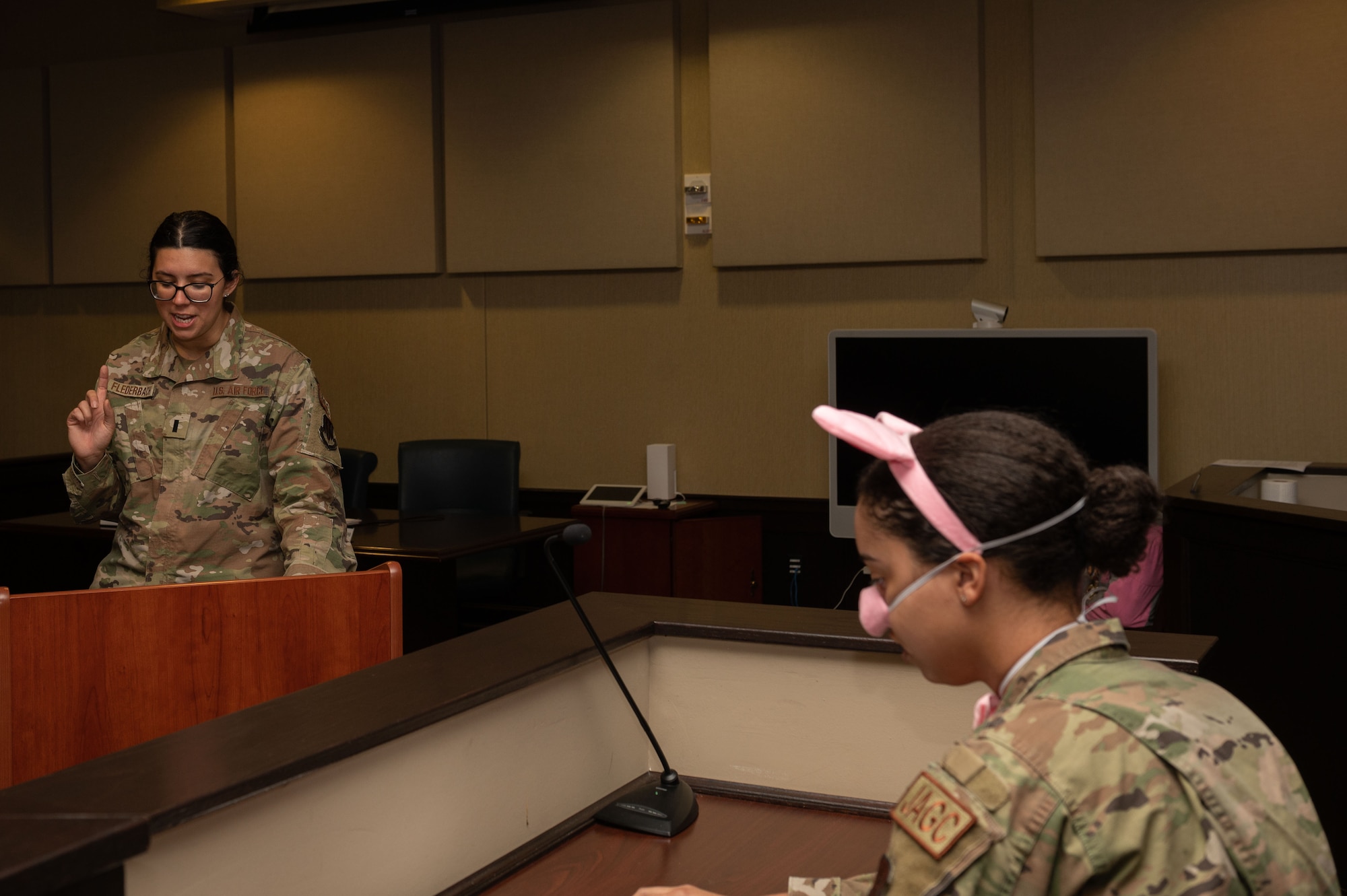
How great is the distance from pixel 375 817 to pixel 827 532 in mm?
3669

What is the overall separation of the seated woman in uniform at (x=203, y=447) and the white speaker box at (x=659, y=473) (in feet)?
8.36

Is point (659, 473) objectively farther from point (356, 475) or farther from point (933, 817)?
point (933, 817)

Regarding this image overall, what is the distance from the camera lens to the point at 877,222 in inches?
184

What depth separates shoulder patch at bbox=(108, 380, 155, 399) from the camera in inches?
92.0

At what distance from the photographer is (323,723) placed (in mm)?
1315

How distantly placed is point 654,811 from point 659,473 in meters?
3.23

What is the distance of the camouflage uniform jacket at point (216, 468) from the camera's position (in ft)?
7.49

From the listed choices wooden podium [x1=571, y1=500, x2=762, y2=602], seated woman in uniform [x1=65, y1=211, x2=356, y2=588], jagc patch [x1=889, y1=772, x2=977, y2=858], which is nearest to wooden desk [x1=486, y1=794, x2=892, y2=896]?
jagc patch [x1=889, y1=772, x2=977, y2=858]

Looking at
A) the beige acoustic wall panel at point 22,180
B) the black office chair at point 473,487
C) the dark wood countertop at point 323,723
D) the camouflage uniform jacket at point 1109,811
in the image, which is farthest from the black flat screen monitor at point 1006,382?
the beige acoustic wall panel at point 22,180

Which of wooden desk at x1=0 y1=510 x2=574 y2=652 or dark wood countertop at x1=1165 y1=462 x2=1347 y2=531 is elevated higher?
dark wood countertop at x1=1165 y1=462 x2=1347 y2=531

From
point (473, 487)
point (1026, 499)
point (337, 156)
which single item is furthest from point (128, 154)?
point (1026, 499)

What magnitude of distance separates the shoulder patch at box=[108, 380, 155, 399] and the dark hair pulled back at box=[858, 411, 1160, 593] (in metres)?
1.72

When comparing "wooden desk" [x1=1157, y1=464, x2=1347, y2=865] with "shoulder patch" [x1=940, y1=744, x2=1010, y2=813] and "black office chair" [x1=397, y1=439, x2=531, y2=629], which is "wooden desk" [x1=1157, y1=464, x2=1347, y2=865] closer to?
"shoulder patch" [x1=940, y1=744, x2=1010, y2=813]

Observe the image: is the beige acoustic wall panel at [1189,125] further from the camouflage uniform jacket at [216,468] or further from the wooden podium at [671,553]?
the camouflage uniform jacket at [216,468]
